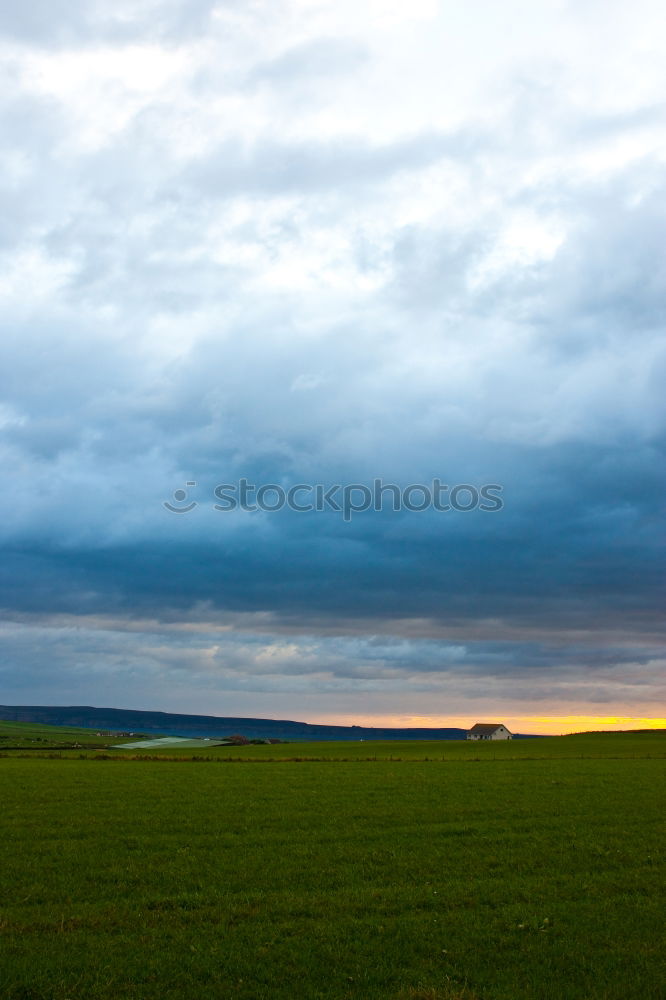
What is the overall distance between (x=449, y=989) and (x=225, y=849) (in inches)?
427

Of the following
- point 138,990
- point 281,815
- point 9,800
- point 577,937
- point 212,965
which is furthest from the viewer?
point 9,800

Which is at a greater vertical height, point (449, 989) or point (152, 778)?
point (449, 989)

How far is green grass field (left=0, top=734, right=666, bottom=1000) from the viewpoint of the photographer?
11.4 meters

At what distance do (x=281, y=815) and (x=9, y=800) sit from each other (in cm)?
1353

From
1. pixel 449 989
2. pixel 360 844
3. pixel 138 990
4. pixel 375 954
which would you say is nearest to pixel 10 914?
pixel 138 990

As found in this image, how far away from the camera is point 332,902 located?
1516cm

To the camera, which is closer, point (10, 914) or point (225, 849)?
point (10, 914)

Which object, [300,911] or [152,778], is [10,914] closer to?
[300,911]

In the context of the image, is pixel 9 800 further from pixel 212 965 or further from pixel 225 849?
pixel 212 965

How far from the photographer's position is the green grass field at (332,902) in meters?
11.4

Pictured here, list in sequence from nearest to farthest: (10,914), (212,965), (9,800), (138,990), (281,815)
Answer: (138,990) → (212,965) → (10,914) → (281,815) → (9,800)

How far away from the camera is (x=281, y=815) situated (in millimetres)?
26422

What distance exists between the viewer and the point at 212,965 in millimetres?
11945

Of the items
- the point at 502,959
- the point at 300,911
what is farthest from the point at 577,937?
the point at 300,911
